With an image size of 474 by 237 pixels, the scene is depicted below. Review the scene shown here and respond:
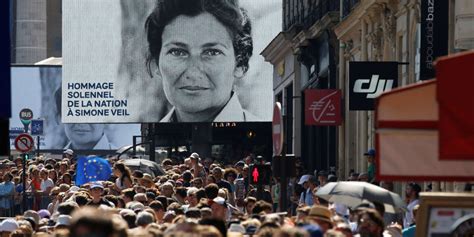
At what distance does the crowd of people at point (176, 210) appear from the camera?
10922 mm

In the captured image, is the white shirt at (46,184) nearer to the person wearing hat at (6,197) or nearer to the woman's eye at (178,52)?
the person wearing hat at (6,197)

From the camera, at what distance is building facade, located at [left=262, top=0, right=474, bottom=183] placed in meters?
31.8

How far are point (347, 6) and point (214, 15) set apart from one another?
68.5 feet

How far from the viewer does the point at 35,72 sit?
277 feet

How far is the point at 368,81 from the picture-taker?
31.5 m

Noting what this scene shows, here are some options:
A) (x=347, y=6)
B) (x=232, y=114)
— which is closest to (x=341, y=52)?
(x=347, y=6)

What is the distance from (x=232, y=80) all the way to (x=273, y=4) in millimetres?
3572

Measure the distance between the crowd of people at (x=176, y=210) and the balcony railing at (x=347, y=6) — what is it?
198 inches

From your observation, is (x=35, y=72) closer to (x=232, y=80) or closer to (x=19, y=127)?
(x=19, y=127)

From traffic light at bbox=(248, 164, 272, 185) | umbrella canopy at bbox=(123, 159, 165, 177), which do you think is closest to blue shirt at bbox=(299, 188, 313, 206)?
traffic light at bbox=(248, 164, 272, 185)

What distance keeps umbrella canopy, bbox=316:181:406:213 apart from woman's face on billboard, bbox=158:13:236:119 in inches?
1713

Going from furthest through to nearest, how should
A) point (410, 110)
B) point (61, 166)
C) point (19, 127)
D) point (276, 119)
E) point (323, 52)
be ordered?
point (19, 127), point (323, 52), point (61, 166), point (276, 119), point (410, 110)

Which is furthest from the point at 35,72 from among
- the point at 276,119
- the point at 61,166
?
the point at 276,119

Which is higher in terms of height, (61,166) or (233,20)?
(233,20)
